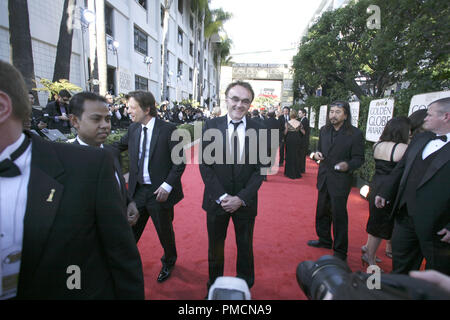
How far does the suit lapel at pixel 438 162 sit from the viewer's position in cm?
204

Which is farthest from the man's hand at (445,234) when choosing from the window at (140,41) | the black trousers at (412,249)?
the window at (140,41)

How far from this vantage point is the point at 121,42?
15.4 m

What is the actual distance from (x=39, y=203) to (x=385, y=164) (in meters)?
3.24

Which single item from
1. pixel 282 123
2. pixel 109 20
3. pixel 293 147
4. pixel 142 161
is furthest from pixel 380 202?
pixel 109 20

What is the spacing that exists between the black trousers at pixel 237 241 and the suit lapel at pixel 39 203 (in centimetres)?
157

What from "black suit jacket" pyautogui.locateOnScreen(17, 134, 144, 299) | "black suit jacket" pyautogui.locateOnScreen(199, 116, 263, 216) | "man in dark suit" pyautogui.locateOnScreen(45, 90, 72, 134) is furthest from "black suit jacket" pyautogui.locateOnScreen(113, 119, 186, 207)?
"man in dark suit" pyautogui.locateOnScreen(45, 90, 72, 134)

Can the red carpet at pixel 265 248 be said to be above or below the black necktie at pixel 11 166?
below

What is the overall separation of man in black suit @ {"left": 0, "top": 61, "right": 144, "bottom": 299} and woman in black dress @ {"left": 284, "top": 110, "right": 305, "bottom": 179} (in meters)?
6.90

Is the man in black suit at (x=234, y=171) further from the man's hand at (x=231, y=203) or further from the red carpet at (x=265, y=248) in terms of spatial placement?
the red carpet at (x=265, y=248)

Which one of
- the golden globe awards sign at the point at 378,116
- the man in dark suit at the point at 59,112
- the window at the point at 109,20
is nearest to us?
the golden globe awards sign at the point at 378,116

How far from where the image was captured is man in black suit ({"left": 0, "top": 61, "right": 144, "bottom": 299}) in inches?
37.0

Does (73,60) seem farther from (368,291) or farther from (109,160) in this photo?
(368,291)

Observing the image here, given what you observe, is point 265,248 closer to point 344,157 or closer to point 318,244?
point 318,244

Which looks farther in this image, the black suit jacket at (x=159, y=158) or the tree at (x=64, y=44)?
the tree at (x=64, y=44)
